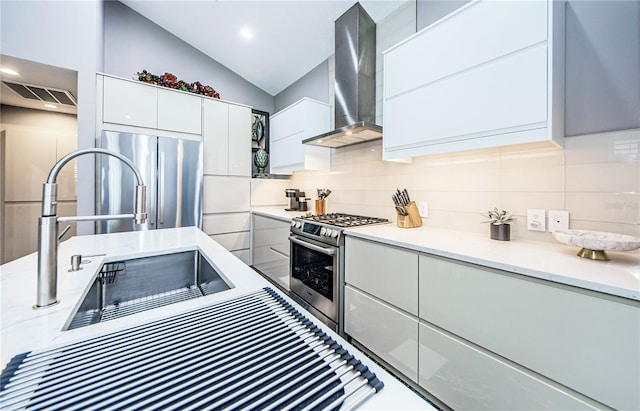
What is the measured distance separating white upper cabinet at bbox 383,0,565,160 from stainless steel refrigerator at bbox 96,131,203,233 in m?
2.35

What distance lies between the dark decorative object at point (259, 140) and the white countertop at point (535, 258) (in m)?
2.51

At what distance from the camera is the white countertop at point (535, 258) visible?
2.76 ft

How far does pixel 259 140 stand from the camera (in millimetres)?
3828

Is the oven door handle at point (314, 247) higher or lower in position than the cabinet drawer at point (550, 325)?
higher

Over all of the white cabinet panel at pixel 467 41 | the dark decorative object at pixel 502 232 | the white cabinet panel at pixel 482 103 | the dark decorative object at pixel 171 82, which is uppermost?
the dark decorative object at pixel 171 82

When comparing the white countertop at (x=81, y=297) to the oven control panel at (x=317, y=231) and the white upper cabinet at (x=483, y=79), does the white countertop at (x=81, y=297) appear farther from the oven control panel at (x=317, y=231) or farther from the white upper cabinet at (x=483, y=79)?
the white upper cabinet at (x=483, y=79)

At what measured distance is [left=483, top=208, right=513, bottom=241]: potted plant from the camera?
1.45 meters

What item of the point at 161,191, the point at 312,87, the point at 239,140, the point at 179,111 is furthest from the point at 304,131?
the point at 161,191

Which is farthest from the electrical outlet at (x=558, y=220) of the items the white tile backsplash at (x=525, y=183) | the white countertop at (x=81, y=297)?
the white countertop at (x=81, y=297)

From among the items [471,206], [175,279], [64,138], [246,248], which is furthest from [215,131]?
[471,206]

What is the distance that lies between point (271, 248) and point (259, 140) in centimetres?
184

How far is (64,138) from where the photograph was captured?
11.0 feet

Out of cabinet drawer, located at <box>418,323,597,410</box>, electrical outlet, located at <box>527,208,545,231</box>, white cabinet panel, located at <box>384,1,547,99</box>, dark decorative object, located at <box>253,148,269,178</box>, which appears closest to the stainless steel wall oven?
cabinet drawer, located at <box>418,323,597,410</box>

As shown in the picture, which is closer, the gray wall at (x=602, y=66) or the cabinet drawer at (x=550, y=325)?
the cabinet drawer at (x=550, y=325)
